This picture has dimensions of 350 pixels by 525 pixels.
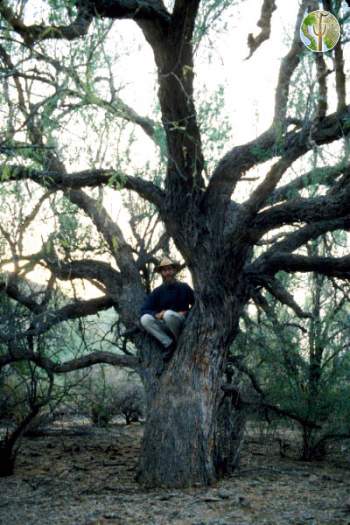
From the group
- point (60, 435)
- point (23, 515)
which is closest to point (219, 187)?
point (23, 515)

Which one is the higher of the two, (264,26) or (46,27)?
(264,26)

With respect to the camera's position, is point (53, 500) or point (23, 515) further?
point (53, 500)

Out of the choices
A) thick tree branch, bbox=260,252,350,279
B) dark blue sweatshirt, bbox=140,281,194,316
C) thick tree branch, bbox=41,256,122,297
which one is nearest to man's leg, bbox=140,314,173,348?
dark blue sweatshirt, bbox=140,281,194,316

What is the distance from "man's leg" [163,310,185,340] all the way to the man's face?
1.80 ft

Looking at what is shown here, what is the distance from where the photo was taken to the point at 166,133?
7.03m

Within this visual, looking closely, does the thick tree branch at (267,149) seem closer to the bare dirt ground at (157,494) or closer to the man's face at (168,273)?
the man's face at (168,273)

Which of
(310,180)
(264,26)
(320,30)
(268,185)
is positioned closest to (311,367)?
(310,180)

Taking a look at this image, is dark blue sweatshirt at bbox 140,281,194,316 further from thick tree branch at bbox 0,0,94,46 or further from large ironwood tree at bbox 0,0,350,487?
thick tree branch at bbox 0,0,94,46

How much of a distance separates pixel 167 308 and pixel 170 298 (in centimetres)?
13

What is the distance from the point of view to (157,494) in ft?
23.1

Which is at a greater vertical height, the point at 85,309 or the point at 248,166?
the point at 248,166

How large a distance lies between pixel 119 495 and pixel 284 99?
453 cm

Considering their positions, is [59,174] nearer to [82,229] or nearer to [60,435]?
[82,229]

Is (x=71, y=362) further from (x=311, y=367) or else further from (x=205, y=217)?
(x=311, y=367)
